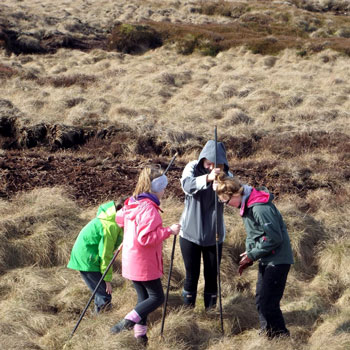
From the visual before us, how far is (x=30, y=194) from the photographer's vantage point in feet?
24.7

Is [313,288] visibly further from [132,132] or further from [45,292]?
[132,132]

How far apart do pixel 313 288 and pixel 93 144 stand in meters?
6.99

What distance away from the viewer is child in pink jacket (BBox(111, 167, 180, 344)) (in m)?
4.03

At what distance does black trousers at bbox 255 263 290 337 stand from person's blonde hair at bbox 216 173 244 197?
2.52 feet

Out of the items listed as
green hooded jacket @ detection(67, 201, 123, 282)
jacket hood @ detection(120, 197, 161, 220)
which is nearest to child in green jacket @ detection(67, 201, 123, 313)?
green hooded jacket @ detection(67, 201, 123, 282)

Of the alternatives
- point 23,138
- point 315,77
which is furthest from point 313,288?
point 315,77

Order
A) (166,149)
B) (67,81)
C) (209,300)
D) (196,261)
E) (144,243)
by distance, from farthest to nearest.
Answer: (67,81) → (166,149) → (209,300) → (196,261) → (144,243)

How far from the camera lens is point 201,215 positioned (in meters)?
4.62

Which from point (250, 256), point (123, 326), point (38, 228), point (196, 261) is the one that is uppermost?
point (250, 256)

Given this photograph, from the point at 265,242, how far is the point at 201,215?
31.0 inches

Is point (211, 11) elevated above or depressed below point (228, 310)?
above

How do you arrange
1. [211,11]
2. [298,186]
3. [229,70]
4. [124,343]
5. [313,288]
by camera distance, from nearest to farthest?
[124,343] < [313,288] < [298,186] < [229,70] < [211,11]

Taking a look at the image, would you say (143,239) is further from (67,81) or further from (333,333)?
(67,81)

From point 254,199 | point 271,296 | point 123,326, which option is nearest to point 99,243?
point 123,326
